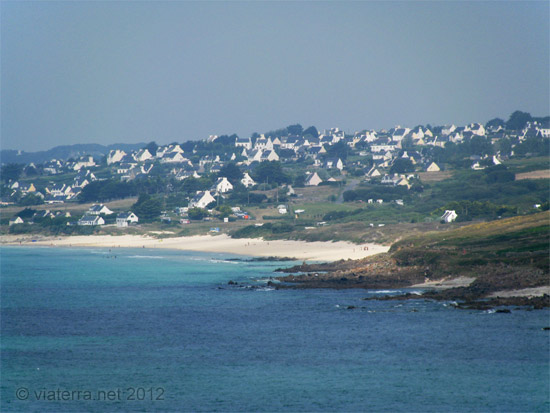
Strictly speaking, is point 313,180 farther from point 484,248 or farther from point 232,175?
point 484,248

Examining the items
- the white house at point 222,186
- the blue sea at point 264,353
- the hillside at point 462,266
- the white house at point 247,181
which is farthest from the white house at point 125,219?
the blue sea at point 264,353

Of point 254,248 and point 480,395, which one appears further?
point 254,248

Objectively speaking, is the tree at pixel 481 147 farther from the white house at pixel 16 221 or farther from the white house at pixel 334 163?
the white house at pixel 16 221

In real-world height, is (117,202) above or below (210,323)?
above

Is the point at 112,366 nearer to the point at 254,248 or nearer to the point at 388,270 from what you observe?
the point at 388,270

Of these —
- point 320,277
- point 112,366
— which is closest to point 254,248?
point 320,277

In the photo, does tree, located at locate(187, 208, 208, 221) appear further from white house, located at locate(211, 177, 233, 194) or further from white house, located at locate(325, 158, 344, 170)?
white house, located at locate(325, 158, 344, 170)
